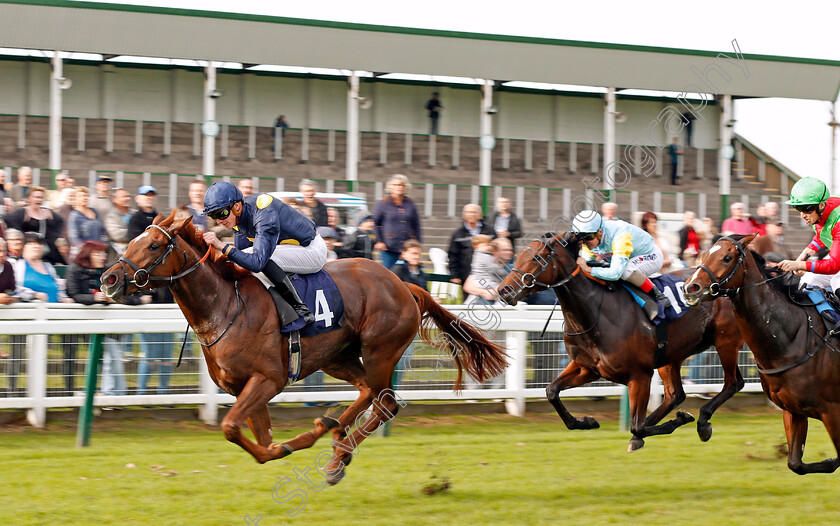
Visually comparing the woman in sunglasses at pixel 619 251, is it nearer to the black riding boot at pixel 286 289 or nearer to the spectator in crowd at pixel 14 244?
the black riding boot at pixel 286 289

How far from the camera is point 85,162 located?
18062 mm

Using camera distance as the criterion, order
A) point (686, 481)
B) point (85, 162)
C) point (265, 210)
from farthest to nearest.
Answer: point (85, 162)
point (686, 481)
point (265, 210)

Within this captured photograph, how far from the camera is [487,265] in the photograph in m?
8.27

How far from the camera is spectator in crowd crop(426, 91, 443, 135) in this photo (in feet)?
71.2

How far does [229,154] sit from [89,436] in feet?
43.5

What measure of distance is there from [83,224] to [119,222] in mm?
431

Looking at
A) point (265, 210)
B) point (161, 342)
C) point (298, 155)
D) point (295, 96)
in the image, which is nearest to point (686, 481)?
point (265, 210)

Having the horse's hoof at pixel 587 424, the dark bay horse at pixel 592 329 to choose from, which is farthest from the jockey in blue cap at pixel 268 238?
the horse's hoof at pixel 587 424

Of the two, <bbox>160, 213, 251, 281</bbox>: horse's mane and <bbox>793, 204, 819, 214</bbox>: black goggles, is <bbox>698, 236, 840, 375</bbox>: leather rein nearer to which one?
<bbox>793, 204, 819, 214</bbox>: black goggles

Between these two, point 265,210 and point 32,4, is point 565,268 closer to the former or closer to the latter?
point 265,210

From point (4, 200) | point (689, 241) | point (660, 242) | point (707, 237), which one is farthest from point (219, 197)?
point (707, 237)

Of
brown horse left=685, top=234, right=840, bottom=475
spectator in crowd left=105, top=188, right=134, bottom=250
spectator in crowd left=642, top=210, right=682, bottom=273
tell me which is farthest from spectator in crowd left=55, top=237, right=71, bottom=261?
brown horse left=685, top=234, right=840, bottom=475

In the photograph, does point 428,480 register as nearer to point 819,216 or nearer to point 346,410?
point 346,410

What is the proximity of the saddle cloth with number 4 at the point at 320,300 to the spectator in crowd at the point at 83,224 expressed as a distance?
10.9ft
